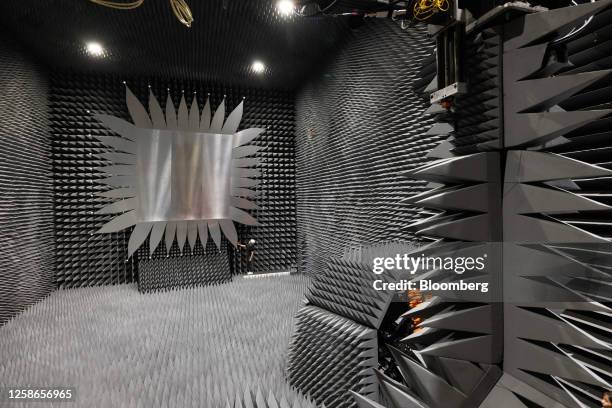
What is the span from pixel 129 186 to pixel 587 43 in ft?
21.2

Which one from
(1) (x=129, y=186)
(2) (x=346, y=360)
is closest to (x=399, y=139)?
(2) (x=346, y=360)

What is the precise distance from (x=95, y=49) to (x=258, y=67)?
2.60 meters

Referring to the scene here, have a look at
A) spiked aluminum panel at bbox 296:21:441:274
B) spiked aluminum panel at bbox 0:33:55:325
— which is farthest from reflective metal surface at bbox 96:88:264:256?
spiked aluminum panel at bbox 296:21:441:274

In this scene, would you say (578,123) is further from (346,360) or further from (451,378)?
(346,360)

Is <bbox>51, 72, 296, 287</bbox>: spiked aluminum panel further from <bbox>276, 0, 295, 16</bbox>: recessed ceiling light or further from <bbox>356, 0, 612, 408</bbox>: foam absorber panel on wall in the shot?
<bbox>356, 0, 612, 408</bbox>: foam absorber panel on wall

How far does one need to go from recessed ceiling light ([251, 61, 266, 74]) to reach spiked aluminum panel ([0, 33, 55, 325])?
355 centimetres

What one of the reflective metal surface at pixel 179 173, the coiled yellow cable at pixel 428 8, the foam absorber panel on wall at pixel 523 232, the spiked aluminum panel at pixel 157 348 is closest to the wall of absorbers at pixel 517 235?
the foam absorber panel on wall at pixel 523 232

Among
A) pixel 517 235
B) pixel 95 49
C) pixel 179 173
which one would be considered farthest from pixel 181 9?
pixel 517 235

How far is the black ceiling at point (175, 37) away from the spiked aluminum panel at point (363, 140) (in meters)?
0.63

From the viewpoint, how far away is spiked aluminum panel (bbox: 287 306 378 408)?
2.37 m

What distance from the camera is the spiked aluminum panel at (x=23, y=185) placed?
179 inches

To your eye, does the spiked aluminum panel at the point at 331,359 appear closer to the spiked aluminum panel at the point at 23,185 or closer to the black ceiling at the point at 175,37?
the black ceiling at the point at 175,37

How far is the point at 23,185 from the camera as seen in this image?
5.03 meters

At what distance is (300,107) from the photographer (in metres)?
7.26
